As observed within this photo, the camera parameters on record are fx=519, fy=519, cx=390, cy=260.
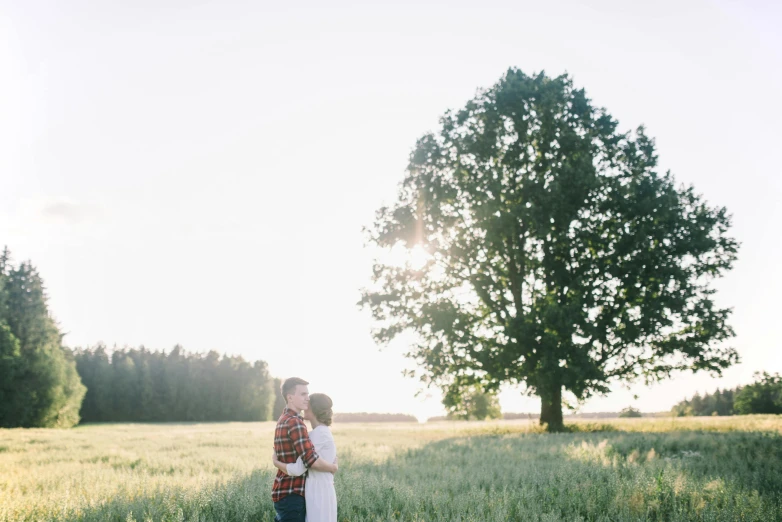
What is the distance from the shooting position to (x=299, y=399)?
5.61 metres

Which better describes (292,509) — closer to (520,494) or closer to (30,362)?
(520,494)

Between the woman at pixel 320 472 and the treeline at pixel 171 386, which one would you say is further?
the treeline at pixel 171 386

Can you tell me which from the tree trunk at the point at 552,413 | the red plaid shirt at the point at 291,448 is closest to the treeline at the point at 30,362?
the tree trunk at the point at 552,413

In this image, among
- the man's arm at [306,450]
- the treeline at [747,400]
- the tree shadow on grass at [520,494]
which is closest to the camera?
the man's arm at [306,450]

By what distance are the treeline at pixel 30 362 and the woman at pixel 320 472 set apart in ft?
208

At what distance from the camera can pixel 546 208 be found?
1950 cm

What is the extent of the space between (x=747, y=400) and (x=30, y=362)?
7920 cm

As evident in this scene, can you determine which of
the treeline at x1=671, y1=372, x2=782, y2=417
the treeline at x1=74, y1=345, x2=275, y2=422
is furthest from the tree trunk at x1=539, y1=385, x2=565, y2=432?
the treeline at x1=74, y1=345, x2=275, y2=422

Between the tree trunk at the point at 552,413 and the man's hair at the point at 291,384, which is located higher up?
the man's hair at the point at 291,384

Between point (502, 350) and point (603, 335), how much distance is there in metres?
3.84

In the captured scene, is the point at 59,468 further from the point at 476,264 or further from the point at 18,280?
the point at 18,280

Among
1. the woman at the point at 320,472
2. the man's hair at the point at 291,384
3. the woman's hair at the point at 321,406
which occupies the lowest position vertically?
the woman at the point at 320,472

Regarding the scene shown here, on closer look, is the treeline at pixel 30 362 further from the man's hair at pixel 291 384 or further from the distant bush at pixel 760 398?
the distant bush at pixel 760 398

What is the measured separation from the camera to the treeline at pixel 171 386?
85188 millimetres
